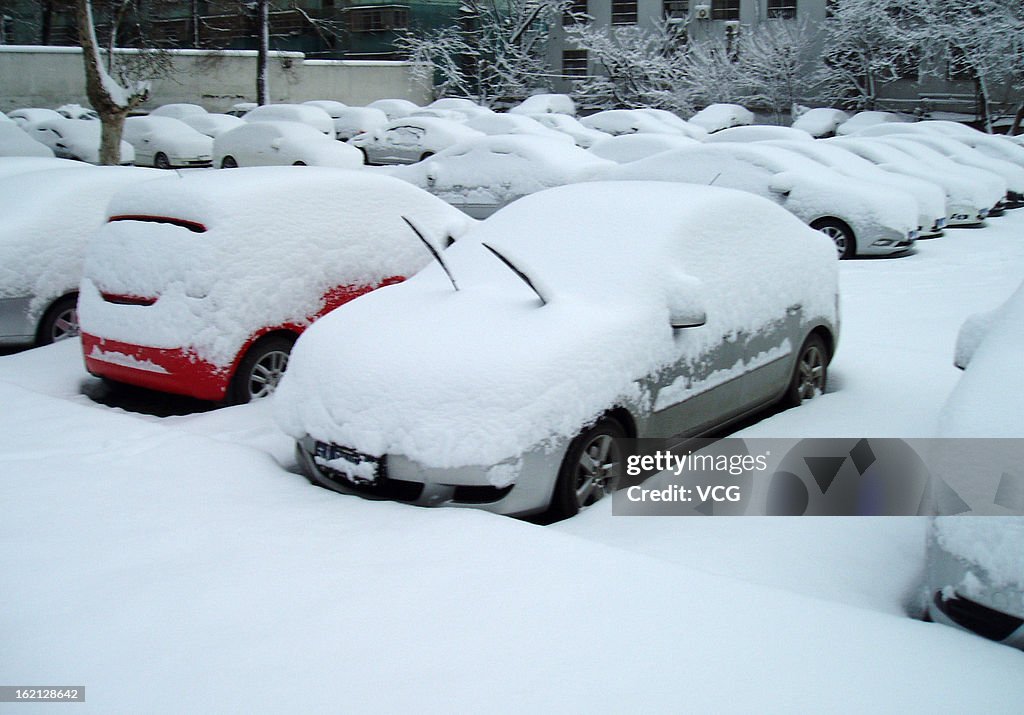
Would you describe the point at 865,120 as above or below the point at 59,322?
above

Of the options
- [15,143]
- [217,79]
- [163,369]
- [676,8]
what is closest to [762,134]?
[15,143]

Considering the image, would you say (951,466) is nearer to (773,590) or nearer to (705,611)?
(773,590)

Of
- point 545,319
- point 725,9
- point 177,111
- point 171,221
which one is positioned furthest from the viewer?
point 725,9

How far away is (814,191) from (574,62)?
3690 centimetres

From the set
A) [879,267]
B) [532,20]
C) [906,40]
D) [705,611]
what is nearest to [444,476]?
[705,611]

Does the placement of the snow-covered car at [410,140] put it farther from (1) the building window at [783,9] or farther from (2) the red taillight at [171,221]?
(1) the building window at [783,9]

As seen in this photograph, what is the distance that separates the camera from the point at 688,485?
15.1 feet

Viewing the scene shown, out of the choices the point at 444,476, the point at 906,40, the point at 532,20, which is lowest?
the point at 444,476

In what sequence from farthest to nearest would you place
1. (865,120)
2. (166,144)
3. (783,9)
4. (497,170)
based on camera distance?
1. (783,9)
2. (865,120)
3. (166,144)
4. (497,170)

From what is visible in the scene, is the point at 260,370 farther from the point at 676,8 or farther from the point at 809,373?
the point at 676,8

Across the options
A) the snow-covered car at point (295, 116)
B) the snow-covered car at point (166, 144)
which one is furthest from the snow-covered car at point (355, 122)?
the snow-covered car at point (166, 144)

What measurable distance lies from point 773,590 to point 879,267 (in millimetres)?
8633

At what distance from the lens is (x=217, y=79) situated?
37438mm

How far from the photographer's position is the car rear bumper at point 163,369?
17.7 feet
